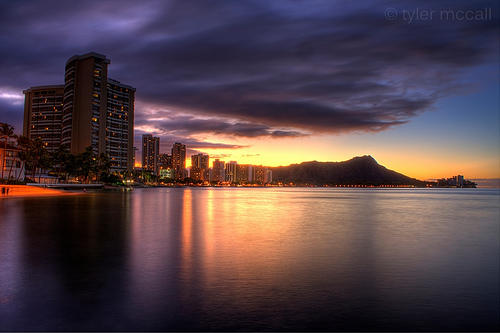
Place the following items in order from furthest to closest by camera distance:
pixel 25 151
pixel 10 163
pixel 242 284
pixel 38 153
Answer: pixel 38 153 < pixel 10 163 < pixel 25 151 < pixel 242 284

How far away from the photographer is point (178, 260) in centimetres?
1398

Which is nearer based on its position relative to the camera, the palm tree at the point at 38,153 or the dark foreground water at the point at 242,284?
the dark foreground water at the point at 242,284

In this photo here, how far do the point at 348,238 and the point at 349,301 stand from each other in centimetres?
1310

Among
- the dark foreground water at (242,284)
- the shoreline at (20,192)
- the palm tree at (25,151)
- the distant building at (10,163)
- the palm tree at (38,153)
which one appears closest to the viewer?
the dark foreground water at (242,284)

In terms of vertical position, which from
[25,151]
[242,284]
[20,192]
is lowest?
[242,284]

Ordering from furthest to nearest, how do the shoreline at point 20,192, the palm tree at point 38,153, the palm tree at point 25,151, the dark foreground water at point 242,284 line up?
the palm tree at point 38,153 < the palm tree at point 25,151 < the shoreline at point 20,192 < the dark foreground water at point 242,284

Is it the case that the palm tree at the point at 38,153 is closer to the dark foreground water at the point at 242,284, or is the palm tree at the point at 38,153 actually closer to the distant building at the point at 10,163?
the distant building at the point at 10,163

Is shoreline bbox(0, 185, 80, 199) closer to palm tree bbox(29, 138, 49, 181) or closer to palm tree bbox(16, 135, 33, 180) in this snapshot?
palm tree bbox(16, 135, 33, 180)

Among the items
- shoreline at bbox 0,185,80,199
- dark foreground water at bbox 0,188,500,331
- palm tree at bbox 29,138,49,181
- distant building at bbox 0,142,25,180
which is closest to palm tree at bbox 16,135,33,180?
palm tree at bbox 29,138,49,181

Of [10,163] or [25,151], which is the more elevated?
[25,151]

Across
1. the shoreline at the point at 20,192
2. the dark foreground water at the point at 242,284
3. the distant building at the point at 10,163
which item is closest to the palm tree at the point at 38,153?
the distant building at the point at 10,163

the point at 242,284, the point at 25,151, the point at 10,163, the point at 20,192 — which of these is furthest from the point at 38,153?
the point at 242,284

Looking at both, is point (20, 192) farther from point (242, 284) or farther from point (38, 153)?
point (242, 284)

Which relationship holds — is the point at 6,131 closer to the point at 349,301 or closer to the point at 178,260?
the point at 178,260
